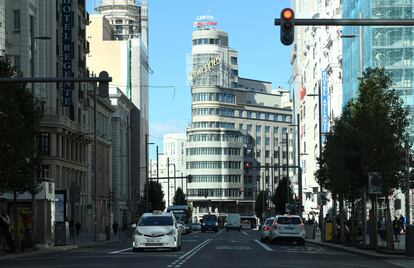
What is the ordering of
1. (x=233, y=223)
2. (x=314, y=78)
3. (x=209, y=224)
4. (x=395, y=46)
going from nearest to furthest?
(x=395, y=46)
(x=209, y=224)
(x=233, y=223)
(x=314, y=78)

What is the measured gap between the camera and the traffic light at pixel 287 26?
62.9 ft

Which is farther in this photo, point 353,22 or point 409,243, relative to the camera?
point 409,243

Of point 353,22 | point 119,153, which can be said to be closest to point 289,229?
point 353,22

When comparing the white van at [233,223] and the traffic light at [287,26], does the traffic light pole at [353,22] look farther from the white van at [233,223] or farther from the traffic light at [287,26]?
the white van at [233,223]

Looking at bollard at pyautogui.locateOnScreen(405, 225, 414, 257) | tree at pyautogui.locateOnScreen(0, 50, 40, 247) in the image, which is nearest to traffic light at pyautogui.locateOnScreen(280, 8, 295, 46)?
bollard at pyautogui.locateOnScreen(405, 225, 414, 257)

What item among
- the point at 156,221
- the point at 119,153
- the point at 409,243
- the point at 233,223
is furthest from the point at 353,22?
the point at 119,153

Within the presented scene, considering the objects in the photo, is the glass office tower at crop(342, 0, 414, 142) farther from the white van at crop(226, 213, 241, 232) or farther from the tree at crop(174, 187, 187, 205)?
the tree at crop(174, 187, 187, 205)

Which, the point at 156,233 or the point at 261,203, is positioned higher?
the point at 156,233

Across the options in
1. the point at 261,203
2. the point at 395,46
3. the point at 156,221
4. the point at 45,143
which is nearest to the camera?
the point at 156,221

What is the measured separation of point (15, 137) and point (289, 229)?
62.1 feet

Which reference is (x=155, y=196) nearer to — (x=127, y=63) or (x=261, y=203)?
(x=127, y=63)

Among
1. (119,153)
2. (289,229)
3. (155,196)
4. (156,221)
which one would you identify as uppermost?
(119,153)

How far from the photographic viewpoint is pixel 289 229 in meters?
49.9

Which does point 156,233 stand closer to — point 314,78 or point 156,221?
point 156,221
